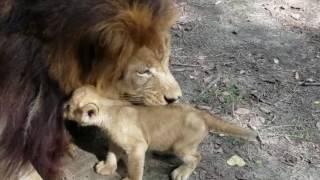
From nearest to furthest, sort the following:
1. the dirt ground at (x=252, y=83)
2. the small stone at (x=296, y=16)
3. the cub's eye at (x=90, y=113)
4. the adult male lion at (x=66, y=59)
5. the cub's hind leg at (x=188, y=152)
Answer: the adult male lion at (x=66, y=59)
the cub's eye at (x=90, y=113)
the cub's hind leg at (x=188, y=152)
the dirt ground at (x=252, y=83)
the small stone at (x=296, y=16)

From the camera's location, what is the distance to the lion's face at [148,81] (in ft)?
8.47

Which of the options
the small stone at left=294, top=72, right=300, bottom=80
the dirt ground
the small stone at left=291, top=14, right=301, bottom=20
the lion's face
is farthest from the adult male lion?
the small stone at left=291, top=14, right=301, bottom=20

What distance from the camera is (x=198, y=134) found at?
9.30ft

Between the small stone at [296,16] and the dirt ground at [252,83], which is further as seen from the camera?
the small stone at [296,16]

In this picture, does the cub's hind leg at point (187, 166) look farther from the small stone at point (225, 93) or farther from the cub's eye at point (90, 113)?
the small stone at point (225, 93)

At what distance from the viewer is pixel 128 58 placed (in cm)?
255

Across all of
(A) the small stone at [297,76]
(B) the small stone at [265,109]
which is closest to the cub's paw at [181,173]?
(B) the small stone at [265,109]

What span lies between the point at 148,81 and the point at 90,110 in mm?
252

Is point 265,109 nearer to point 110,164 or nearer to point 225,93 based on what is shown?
point 225,93

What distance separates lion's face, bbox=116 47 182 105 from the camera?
258cm

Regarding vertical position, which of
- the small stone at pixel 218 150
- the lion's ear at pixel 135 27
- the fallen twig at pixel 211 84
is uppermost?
the lion's ear at pixel 135 27

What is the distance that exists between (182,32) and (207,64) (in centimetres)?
36

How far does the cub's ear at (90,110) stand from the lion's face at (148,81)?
0.37ft

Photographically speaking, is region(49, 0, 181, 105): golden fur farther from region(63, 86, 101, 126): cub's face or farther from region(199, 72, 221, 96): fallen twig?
region(199, 72, 221, 96): fallen twig
